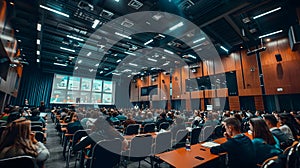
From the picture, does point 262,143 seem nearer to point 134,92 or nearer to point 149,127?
point 149,127

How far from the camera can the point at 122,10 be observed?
243 inches

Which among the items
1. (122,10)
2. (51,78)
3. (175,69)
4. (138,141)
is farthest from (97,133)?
(51,78)

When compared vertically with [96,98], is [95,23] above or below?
above

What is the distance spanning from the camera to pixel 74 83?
18.0 metres

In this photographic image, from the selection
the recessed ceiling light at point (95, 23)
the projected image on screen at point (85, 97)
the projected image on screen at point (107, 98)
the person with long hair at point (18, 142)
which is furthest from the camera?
the projected image on screen at point (107, 98)

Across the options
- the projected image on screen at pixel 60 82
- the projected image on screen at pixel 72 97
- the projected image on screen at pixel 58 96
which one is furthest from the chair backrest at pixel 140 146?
the projected image on screen at pixel 60 82

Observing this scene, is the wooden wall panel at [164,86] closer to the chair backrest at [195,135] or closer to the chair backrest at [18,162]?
the chair backrest at [195,135]

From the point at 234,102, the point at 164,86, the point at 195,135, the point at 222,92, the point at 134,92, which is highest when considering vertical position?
the point at 164,86

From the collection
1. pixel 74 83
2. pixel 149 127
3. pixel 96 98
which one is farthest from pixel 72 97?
pixel 149 127

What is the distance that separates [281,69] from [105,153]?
42.5 feet

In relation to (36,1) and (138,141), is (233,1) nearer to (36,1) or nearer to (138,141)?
(138,141)

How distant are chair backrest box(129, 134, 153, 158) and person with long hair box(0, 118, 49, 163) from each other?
1.44 meters

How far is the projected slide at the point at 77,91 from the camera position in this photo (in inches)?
674

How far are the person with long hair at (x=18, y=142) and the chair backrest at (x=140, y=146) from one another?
1.44 m
